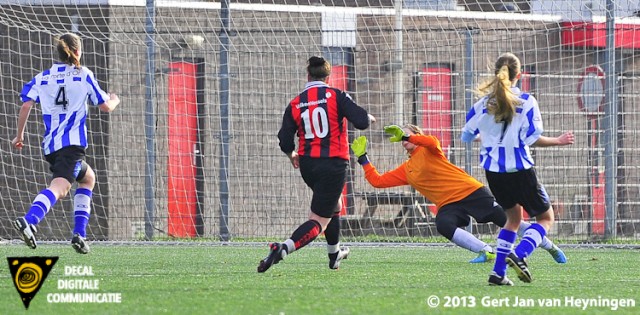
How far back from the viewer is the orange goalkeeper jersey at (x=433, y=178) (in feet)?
31.2

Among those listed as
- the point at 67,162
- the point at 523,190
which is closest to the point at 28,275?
the point at 523,190

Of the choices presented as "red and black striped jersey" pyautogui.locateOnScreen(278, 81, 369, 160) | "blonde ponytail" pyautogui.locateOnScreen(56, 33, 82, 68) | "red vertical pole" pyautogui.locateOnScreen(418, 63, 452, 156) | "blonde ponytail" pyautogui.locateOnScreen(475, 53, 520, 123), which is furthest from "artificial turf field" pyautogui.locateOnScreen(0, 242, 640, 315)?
"red vertical pole" pyautogui.locateOnScreen(418, 63, 452, 156)

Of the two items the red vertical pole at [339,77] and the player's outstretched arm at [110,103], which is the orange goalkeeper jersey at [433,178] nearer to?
the player's outstretched arm at [110,103]

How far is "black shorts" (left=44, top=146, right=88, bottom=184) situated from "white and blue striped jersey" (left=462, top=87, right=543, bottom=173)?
340cm

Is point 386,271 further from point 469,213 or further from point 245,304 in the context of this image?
point 245,304

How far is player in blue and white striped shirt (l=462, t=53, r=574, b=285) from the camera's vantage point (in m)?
7.20

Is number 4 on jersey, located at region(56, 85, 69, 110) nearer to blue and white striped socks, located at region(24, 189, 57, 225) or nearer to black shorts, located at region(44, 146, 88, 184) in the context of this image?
black shorts, located at region(44, 146, 88, 184)

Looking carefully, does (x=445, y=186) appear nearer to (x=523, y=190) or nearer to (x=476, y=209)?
(x=476, y=209)

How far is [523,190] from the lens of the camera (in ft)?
23.8

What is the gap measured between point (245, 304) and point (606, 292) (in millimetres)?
2126

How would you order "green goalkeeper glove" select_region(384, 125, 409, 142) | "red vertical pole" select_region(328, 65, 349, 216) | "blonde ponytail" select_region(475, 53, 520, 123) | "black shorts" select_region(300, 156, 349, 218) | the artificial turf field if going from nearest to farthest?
1. the artificial turf field
2. "blonde ponytail" select_region(475, 53, 520, 123)
3. "green goalkeeper glove" select_region(384, 125, 409, 142)
4. "black shorts" select_region(300, 156, 349, 218)
5. "red vertical pole" select_region(328, 65, 349, 216)

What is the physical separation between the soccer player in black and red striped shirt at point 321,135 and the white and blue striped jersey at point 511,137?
3.91ft

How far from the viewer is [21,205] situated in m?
14.5

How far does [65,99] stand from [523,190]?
384 cm
